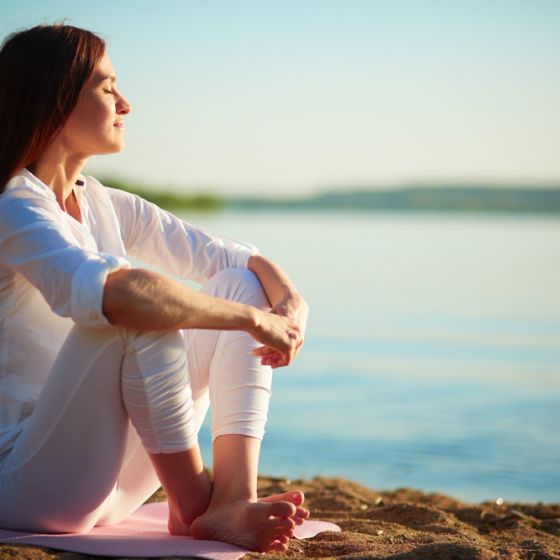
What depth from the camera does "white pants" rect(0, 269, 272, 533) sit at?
2033 mm

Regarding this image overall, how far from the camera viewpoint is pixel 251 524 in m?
2.19

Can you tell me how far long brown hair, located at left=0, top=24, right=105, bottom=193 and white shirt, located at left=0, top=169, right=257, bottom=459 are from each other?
67 mm

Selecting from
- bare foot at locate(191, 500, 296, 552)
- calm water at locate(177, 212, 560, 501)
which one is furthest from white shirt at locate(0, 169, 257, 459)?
calm water at locate(177, 212, 560, 501)

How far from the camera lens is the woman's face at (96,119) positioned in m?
2.29

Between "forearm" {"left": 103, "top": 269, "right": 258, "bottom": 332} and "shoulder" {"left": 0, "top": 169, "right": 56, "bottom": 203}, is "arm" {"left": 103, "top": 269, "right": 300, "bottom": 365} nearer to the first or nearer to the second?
"forearm" {"left": 103, "top": 269, "right": 258, "bottom": 332}

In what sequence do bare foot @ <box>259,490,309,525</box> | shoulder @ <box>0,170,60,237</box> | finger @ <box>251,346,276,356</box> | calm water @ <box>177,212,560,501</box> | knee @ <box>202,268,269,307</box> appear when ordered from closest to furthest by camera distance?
shoulder @ <box>0,170,60,237</box>
bare foot @ <box>259,490,309,525</box>
finger @ <box>251,346,276,356</box>
knee @ <box>202,268,269,307</box>
calm water @ <box>177,212,560,501</box>

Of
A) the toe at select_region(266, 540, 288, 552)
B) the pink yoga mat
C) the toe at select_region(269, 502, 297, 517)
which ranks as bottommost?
the pink yoga mat

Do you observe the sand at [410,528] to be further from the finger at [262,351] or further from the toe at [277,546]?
the finger at [262,351]

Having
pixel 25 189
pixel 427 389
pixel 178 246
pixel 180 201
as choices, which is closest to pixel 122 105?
pixel 25 189

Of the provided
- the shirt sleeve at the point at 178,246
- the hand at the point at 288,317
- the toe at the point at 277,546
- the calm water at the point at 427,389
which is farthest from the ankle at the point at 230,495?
the calm water at the point at 427,389

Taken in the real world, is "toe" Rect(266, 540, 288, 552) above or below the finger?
below

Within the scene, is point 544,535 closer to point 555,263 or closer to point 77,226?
point 77,226

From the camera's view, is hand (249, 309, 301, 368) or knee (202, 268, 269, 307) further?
knee (202, 268, 269, 307)

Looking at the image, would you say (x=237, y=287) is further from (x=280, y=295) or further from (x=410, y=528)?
(x=410, y=528)
